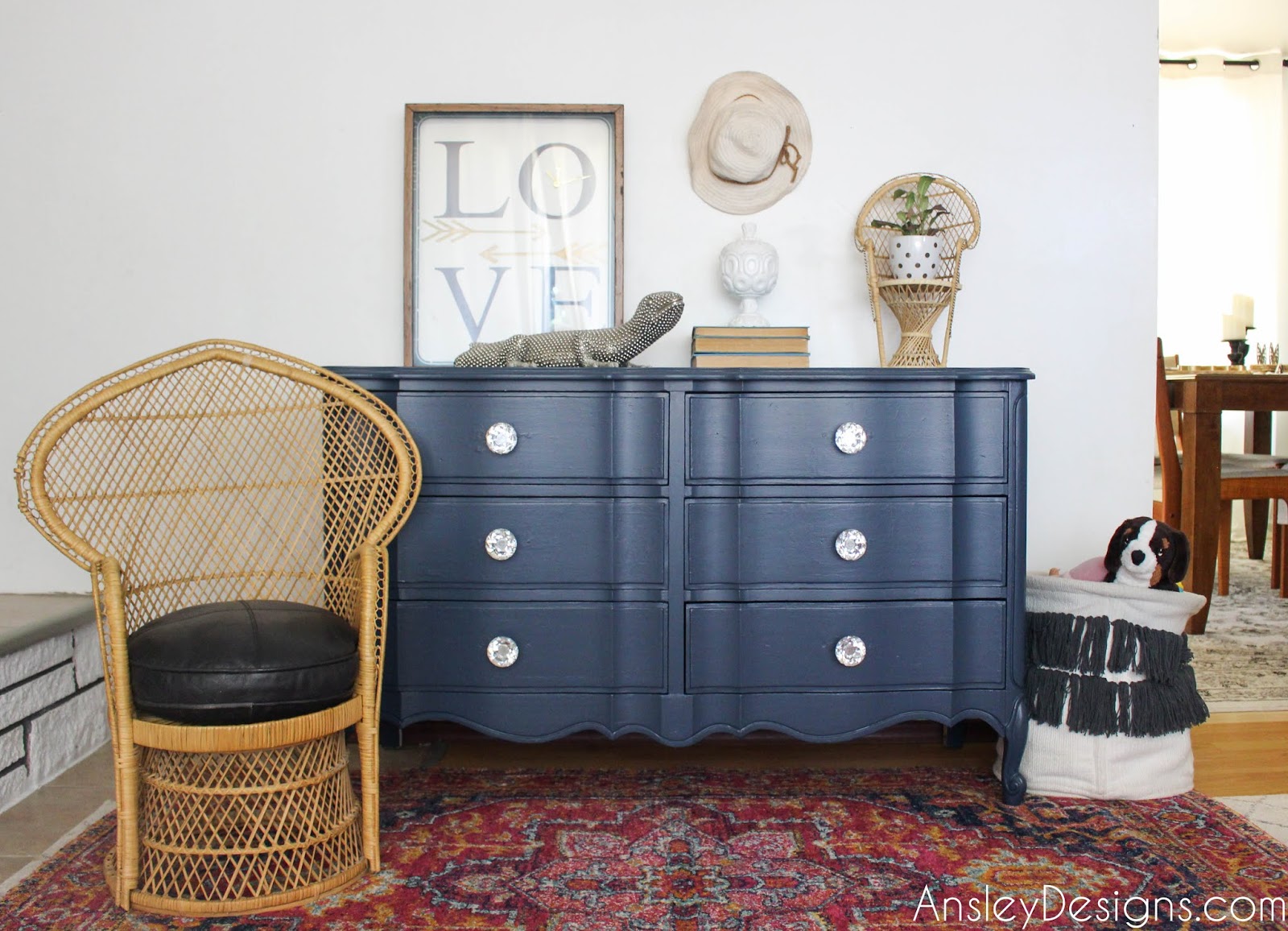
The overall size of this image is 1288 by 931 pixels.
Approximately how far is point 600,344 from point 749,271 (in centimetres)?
45

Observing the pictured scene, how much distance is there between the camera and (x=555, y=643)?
2.02 m

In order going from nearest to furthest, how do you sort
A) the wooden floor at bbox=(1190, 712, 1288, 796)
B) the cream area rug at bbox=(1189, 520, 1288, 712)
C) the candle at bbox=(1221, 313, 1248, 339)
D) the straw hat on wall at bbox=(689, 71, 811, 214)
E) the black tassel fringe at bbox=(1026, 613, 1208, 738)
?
the black tassel fringe at bbox=(1026, 613, 1208, 738) < the wooden floor at bbox=(1190, 712, 1288, 796) < the straw hat on wall at bbox=(689, 71, 811, 214) < the cream area rug at bbox=(1189, 520, 1288, 712) < the candle at bbox=(1221, 313, 1248, 339)

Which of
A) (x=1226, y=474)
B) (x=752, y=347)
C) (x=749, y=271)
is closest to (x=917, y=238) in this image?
(x=749, y=271)

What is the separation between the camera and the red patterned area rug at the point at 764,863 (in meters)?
1.64

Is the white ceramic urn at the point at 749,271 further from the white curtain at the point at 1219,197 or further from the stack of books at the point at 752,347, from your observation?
the white curtain at the point at 1219,197

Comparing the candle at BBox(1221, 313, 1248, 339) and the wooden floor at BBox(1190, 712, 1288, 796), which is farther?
the candle at BBox(1221, 313, 1248, 339)

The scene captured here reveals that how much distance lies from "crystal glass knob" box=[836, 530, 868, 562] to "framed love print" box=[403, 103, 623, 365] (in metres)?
0.89

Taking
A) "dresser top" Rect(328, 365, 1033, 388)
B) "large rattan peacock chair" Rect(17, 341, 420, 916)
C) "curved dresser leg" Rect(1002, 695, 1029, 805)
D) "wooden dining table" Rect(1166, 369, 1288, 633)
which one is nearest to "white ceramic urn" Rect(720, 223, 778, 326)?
"dresser top" Rect(328, 365, 1033, 388)

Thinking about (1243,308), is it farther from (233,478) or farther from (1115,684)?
(233,478)

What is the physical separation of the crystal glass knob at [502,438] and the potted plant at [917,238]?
1.02m

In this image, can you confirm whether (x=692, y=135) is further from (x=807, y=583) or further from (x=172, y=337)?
(x=172, y=337)

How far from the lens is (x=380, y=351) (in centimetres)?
260

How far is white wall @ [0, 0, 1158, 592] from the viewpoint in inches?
102

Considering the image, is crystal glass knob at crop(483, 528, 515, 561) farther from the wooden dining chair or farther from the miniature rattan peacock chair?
the wooden dining chair
